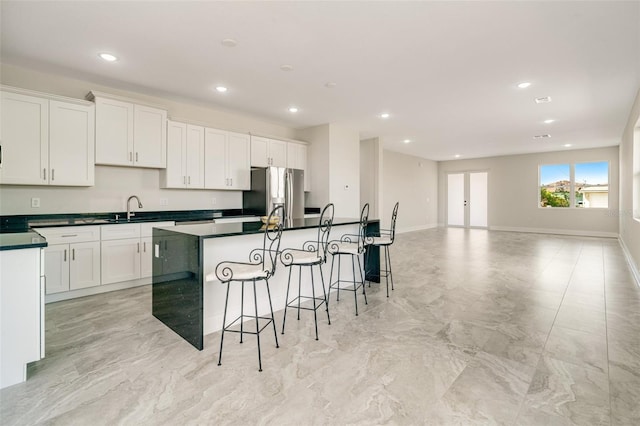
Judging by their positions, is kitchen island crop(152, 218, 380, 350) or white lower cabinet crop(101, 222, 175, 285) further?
white lower cabinet crop(101, 222, 175, 285)

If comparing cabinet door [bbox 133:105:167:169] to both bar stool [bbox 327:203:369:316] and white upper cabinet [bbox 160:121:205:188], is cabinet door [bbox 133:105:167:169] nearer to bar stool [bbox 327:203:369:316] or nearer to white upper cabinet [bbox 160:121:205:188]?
white upper cabinet [bbox 160:121:205:188]

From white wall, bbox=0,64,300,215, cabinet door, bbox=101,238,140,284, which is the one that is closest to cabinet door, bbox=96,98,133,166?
white wall, bbox=0,64,300,215

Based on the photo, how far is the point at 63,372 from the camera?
2.12 meters

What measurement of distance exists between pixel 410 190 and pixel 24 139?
977cm

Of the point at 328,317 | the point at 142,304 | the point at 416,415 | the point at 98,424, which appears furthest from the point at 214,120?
the point at 416,415

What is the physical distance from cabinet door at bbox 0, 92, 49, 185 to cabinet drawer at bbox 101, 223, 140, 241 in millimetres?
819

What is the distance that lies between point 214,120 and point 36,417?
15.2ft

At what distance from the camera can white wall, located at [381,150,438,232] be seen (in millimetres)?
9852

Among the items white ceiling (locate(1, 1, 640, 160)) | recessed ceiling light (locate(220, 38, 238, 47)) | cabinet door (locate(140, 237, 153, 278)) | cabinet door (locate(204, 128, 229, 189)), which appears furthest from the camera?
cabinet door (locate(204, 128, 229, 189))

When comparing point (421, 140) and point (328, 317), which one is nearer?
point (328, 317)

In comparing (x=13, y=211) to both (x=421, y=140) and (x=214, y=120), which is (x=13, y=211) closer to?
(x=214, y=120)

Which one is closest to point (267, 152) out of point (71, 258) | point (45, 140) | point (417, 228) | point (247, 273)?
point (45, 140)

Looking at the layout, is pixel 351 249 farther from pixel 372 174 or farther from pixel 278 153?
pixel 372 174

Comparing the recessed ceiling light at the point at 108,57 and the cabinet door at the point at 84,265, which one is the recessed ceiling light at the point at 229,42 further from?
the cabinet door at the point at 84,265
